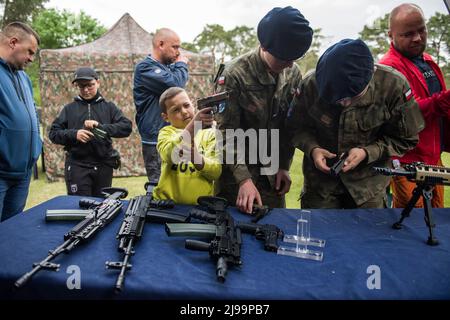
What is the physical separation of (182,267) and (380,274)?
76cm

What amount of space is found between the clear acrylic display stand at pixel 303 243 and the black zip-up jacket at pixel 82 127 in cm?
233

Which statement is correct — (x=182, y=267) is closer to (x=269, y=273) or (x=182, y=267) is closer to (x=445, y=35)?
(x=269, y=273)

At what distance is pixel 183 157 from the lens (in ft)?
6.62

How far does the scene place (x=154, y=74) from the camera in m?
3.35

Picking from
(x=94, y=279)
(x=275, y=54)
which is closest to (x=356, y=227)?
(x=275, y=54)

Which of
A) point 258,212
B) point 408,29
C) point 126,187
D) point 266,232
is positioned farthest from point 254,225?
point 126,187

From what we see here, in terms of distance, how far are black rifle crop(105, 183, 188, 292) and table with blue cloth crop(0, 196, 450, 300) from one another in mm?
36

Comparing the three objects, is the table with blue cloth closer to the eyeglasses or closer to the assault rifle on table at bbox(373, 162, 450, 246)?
the assault rifle on table at bbox(373, 162, 450, 246)

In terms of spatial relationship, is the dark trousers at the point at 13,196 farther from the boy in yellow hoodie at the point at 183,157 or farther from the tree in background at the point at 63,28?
the tree in background at the point at 63,28

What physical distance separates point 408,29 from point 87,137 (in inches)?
111

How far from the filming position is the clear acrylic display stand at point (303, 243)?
1.44m

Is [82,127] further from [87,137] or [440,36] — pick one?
Result: [440,36]

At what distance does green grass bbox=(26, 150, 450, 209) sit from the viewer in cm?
492
